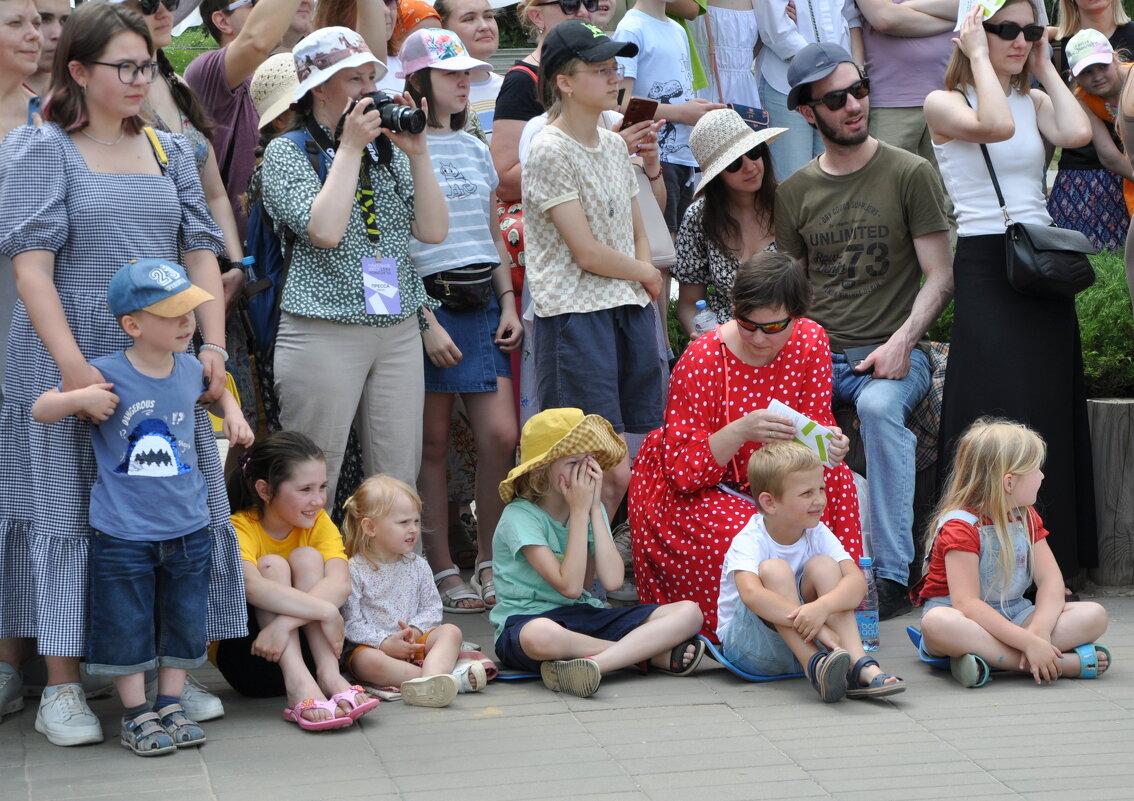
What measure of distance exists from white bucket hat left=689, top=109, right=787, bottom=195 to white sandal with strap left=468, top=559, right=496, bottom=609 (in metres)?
1.82

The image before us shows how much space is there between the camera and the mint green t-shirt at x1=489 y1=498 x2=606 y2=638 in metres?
4.98

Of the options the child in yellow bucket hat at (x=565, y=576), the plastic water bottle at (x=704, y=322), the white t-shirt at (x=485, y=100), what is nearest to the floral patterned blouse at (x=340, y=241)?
the child in yellow bucket hat at (x=565, y=576)

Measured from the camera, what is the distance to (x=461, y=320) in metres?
5.87

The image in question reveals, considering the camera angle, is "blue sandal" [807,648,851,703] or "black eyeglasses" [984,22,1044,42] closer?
"blue sandal" [807,648,851,703]

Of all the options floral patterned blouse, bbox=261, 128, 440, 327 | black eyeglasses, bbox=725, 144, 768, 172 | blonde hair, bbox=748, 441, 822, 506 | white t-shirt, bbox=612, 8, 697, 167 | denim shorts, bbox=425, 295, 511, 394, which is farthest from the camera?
white t-shirt, bbox=612, 8, 697, 167

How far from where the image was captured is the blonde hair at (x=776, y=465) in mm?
4793

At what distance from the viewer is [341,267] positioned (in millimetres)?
5117

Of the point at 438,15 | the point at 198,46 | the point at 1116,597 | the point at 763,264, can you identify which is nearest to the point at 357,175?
the point at 763,264

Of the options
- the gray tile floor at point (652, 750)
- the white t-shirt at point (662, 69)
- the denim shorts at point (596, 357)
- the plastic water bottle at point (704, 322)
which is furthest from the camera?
the white t-shirt at point (662, 69)

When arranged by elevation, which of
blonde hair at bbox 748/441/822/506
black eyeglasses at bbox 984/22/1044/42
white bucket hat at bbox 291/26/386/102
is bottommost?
blonde hair at bbox 748/441/822/506

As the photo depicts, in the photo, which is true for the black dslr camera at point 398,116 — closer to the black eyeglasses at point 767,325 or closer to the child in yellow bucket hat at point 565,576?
Result: the child in yellow bucket hat at point 565,576

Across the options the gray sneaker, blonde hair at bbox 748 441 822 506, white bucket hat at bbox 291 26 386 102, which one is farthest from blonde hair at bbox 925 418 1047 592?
the gray sneaker

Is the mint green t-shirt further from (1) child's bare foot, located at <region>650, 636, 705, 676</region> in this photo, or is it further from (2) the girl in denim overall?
(2) the girl in denim overall

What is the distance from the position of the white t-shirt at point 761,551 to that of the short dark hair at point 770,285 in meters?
0.75
